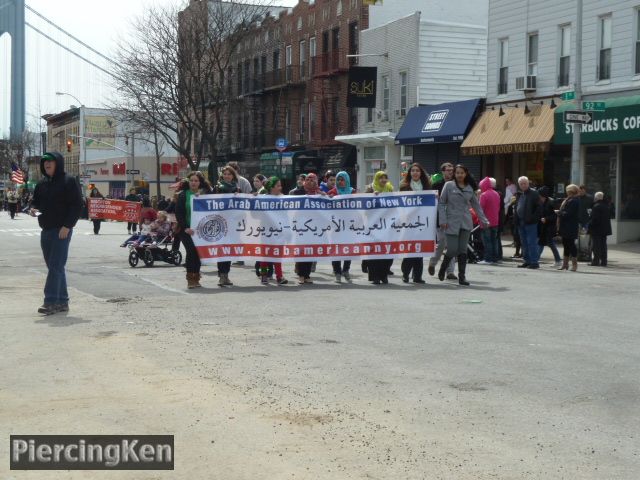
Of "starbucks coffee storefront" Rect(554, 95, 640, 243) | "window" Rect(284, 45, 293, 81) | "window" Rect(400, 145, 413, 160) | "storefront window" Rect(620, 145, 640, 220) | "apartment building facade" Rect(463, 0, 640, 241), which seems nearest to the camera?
"starbucks coffee storefront" Rect(554, 95, 640, 243)

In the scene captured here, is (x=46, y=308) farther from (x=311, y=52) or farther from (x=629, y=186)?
(x=311, y=52)

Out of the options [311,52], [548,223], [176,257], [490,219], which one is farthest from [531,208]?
A: [311,52]

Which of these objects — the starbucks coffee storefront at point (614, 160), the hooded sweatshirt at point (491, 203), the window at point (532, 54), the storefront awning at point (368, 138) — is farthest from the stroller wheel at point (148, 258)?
the storefront awning at point (368, 138)

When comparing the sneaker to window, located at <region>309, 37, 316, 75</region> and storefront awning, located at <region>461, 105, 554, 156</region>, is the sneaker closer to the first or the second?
storefront awning, located at <region>461, 105, 554, 156</region>

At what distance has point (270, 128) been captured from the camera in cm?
5597

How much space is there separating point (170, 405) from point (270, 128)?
49.5 meters

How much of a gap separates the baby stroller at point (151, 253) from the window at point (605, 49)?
14.2 metres

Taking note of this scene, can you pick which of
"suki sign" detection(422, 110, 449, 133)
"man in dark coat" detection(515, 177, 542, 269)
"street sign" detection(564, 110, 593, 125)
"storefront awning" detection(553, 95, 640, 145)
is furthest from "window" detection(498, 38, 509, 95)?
"man in dark coat" detection(515, 177, 542, 269)

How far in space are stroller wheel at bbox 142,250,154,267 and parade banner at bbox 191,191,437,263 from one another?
5.03 m

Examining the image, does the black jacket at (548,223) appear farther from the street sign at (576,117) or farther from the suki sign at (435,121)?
the suki sign at (435,121)

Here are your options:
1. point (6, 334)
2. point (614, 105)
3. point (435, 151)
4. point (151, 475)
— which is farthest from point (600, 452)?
point (435, 151)

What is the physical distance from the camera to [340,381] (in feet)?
25.8

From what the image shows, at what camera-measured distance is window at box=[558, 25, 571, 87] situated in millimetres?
30609

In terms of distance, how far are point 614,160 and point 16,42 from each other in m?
74.5
